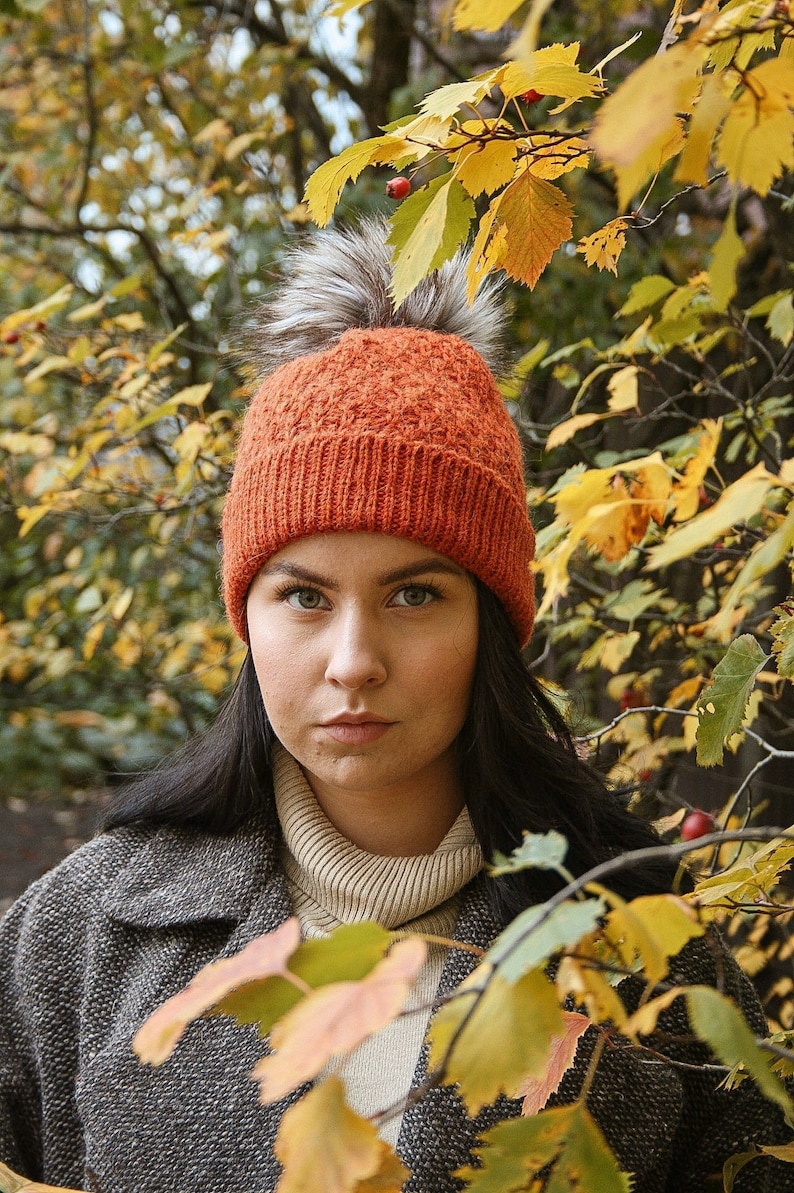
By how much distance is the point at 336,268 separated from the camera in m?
1.73

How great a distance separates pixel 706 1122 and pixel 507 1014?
1.11 metres

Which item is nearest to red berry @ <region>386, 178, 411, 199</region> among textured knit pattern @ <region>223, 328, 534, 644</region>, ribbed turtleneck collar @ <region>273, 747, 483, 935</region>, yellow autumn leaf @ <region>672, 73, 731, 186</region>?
textured knit pattern @ <region>223, 328, 534, 644</region>

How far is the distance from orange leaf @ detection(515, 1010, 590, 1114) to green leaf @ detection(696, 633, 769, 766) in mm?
285

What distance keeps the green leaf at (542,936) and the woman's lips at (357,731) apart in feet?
2.67

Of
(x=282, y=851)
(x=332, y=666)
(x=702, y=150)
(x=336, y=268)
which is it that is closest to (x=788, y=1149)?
(x=332, y=666)

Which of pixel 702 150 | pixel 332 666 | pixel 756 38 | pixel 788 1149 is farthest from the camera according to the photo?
pixel 332 666

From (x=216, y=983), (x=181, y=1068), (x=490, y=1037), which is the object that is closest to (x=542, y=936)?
(x=490, y=1037)

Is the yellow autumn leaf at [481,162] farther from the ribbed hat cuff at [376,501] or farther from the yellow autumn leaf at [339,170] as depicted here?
the ribbed hat cuff at [376,501]

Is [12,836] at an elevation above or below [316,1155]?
below

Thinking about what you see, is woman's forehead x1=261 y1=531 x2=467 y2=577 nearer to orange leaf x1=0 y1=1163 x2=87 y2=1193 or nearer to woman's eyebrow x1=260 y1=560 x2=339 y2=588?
woman's eyebrow x1=260 y1=560 x2=339 y2=588

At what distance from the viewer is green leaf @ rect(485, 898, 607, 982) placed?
0.59 metres

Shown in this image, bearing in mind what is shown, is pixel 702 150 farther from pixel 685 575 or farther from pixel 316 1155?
pixel 685 575

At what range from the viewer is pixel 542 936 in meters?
0.61

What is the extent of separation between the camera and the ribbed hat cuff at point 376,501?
145 cm
